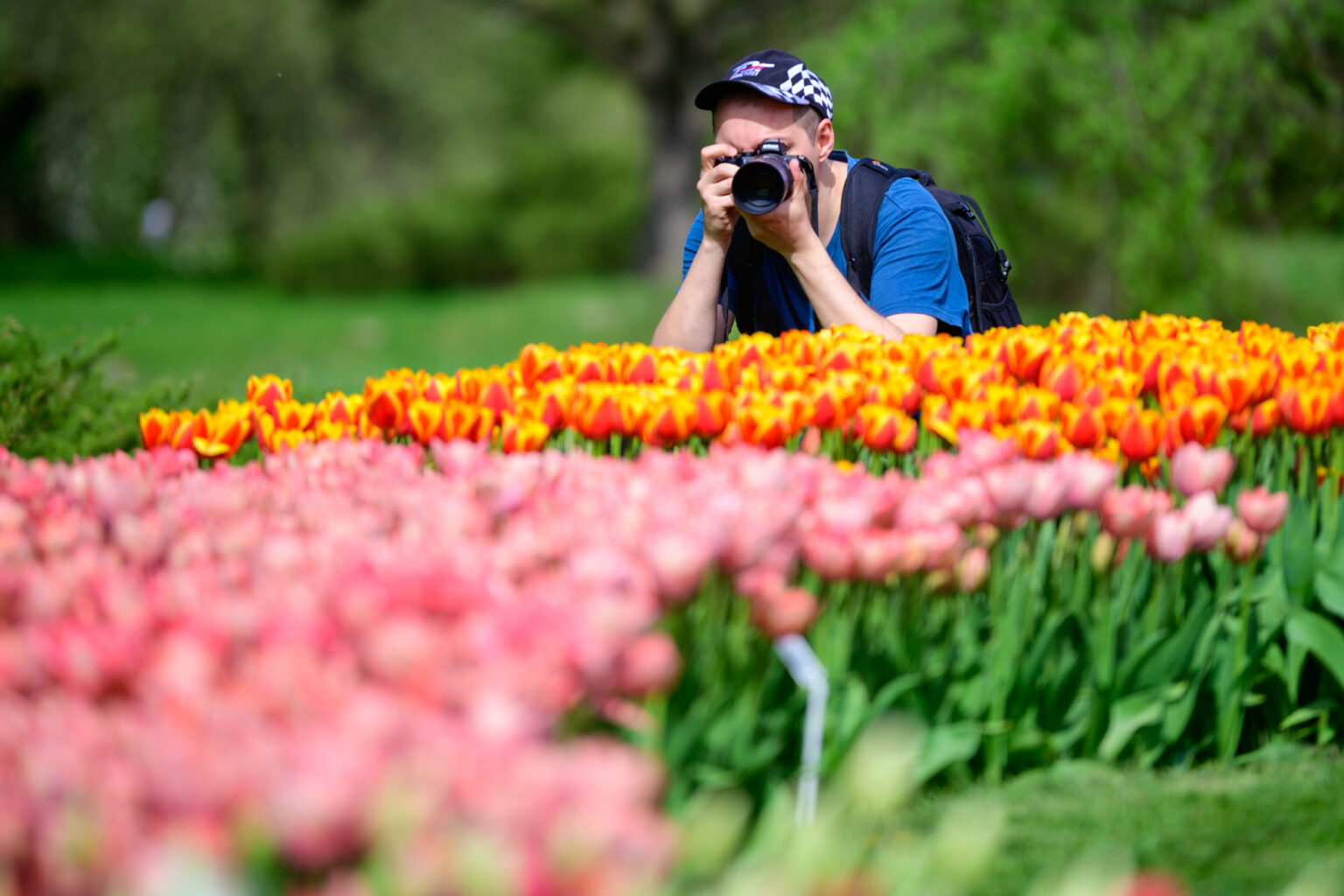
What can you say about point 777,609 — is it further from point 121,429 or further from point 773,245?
point 121,429

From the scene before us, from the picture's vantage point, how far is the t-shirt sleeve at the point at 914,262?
3.61 meters

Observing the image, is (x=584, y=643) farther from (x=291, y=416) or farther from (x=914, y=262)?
(x=914, y=262)

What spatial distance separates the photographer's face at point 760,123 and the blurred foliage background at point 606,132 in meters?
5.48

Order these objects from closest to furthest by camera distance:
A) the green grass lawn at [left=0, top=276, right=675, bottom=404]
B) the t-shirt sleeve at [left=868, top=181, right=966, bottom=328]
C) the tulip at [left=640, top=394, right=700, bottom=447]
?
1. the tulip at [left=640, top=394, right=700, bottom=447]
2. the t-shirt sleeve at [left=868, top=181, right=966, bottom=328]
3. the green grass lawn at [left=0, top=276, right=675, bottom=404]

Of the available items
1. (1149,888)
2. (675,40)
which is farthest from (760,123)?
(675,40)

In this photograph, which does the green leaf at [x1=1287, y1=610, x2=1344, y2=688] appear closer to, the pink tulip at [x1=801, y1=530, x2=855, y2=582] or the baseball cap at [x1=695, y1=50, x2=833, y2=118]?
the pink tulip at [x1=801, y1=530, x2=855, y2=582]

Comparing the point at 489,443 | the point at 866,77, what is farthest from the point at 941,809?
the point at 866,77

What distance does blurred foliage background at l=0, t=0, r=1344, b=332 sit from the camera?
8305mm

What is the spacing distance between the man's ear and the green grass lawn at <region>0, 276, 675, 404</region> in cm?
832

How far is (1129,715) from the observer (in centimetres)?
215

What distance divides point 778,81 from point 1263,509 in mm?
1742

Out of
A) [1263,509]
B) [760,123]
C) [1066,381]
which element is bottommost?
[1263,509]

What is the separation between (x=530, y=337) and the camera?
15.4 metres

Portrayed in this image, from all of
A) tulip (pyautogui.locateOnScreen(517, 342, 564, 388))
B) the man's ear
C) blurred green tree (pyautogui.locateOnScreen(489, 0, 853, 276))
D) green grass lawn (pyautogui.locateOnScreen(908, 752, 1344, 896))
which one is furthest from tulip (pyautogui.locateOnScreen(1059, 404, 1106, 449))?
blurred green tree (pyautogui.locateOnScreen(489, 0, 853, 276))
